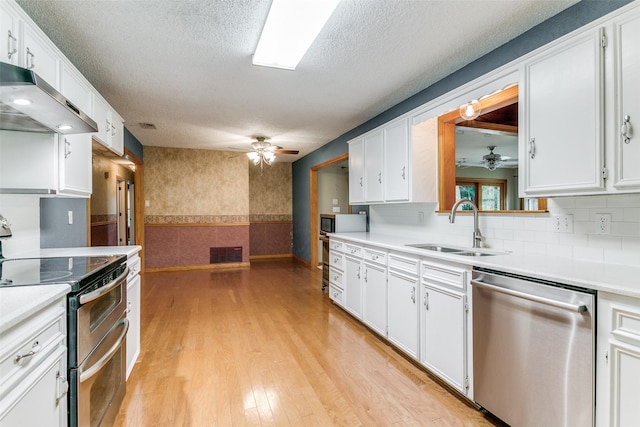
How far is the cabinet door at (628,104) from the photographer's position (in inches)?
58.9

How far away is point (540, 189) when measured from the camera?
1926mm

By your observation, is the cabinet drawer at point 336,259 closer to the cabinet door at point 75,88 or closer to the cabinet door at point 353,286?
the cabinet door at point 353,286

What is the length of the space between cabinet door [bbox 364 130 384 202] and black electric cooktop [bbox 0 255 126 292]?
8.72 feet

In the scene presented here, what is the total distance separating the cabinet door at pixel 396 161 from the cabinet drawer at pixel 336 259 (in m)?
0.95

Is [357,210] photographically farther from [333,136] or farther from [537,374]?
[537,374]

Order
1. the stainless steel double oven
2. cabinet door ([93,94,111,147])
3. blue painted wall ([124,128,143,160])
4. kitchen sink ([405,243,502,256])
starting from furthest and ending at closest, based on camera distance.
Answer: blue painted wall ([124,128,143,160]) → cabinet door ([93,94,111,147]) → kitchen sink ([405,243,502,256]) → the stainless steel double oven

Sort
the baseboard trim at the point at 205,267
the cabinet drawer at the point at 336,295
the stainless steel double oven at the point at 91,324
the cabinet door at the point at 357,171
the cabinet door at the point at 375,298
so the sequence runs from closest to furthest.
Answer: the stainless steel double oven at the point at 91,324 < the cabinet door at the point at 375,298 < the cabinet drawer at the point at 336,295 < the cabinet door at the point at 357,171 < the baseboard trim at the point at 205,267

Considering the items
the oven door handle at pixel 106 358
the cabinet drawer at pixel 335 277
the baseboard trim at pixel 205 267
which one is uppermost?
the oven door handle at pixel 106 358

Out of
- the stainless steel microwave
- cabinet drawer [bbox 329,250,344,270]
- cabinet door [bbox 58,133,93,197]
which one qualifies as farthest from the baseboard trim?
cabinet door [bbox 58,133,93,197]

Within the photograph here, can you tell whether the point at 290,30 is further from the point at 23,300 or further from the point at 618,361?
the point at 618,361

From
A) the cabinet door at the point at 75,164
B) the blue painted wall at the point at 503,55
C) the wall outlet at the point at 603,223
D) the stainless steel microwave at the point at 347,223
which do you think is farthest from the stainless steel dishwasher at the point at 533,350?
the cabinet door at the point at 75,164

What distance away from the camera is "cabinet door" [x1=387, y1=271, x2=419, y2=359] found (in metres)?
2.50

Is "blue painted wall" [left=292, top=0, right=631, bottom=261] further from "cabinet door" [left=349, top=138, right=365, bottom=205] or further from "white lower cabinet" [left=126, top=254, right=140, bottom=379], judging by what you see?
"white lower cabinet" [left=126, top=254, right=140, bottom=379]

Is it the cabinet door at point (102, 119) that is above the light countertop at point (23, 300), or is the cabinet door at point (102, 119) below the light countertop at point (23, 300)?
above
